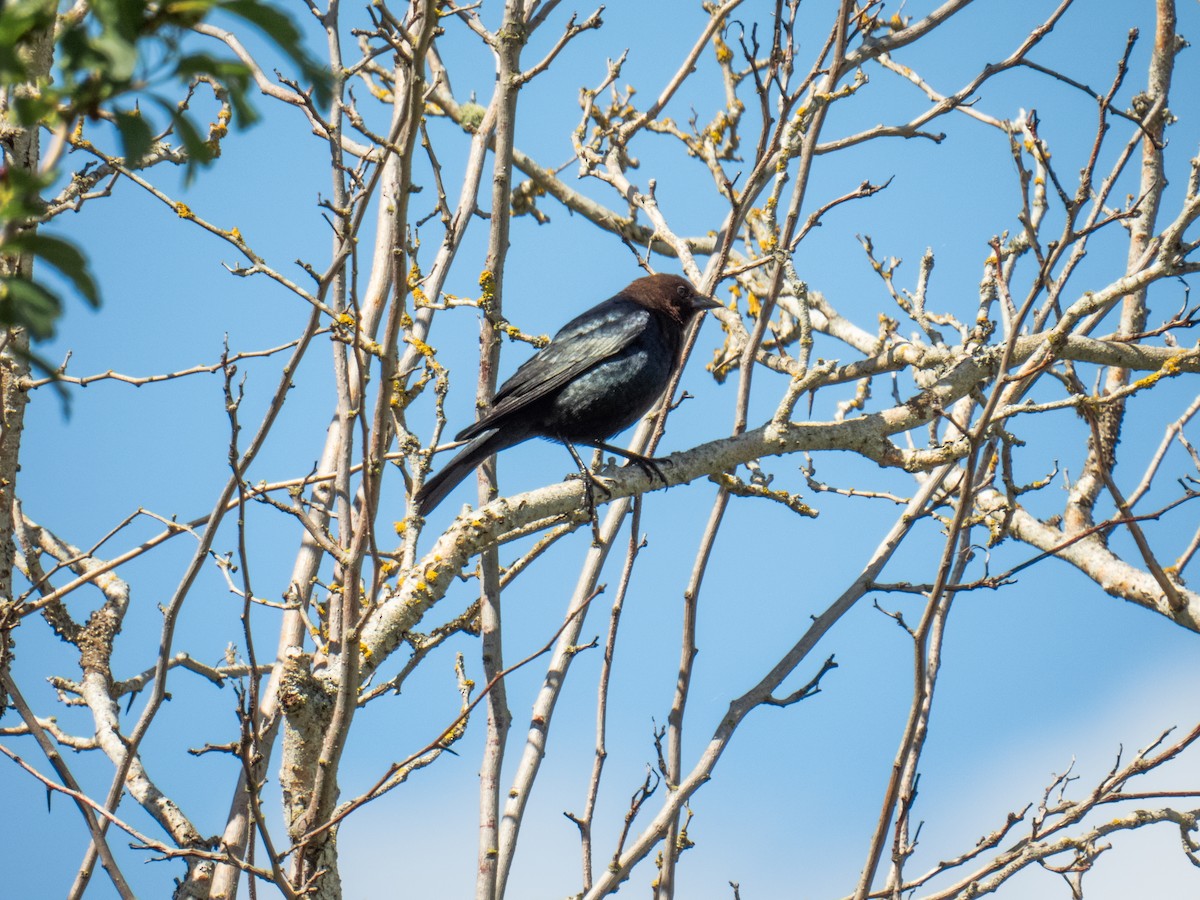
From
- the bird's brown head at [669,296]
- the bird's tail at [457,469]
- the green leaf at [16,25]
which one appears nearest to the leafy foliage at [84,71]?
the green leaf at [16,25]

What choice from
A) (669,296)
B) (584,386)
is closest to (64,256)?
(584,386)

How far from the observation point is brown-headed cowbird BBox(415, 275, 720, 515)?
18.0 feet

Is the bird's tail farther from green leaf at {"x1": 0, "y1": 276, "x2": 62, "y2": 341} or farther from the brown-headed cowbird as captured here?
green leaf at {"x1": 0, "y1": 276, "x2": 62, "y2": 341}

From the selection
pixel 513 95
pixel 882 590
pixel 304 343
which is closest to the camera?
pixel 304 343

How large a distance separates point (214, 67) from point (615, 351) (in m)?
4.71

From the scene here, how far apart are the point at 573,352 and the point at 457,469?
932mm

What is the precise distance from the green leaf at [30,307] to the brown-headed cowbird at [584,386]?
13.3 feet

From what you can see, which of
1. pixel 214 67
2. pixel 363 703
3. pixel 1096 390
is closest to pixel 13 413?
pixel 363 703

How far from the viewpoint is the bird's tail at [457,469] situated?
5.25 meters

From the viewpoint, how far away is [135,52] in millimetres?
1146

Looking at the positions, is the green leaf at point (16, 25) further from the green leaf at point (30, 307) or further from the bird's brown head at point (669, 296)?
the bird's brown head at point (669, 296)

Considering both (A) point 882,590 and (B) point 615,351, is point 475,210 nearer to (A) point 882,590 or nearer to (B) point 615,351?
(B) point 615,351

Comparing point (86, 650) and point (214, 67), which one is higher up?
point (86, 650)

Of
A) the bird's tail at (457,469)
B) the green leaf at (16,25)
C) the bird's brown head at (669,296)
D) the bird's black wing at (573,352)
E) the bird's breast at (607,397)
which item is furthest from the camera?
the bird's brown head at (669,296)
